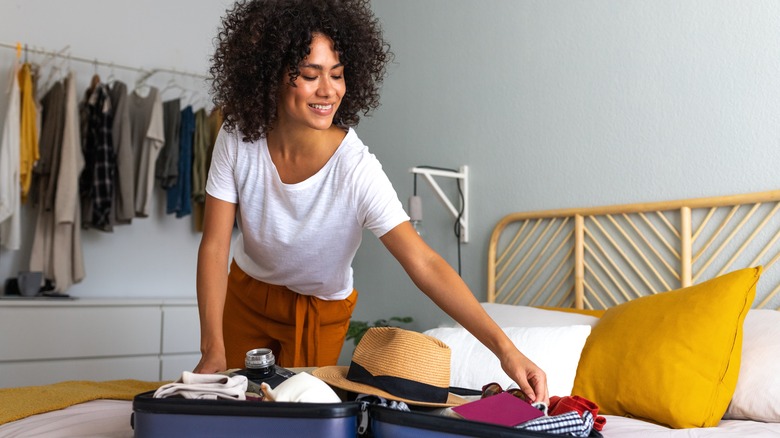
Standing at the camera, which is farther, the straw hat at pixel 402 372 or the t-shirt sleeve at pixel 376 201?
the t-shirt sleeve at pixel 376 201

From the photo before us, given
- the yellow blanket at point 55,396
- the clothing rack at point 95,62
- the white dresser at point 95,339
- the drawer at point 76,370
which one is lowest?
the drawer at point 76,370

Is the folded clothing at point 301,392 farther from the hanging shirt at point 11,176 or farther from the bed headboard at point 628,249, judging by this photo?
the hanging shirt at point 11,176

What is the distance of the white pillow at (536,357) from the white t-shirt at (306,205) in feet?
1.66

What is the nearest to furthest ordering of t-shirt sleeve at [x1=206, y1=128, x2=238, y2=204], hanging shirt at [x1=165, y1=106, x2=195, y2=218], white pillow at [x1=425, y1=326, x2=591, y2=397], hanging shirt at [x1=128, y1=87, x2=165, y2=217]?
t-shirt sleeve at [x1=206, y1=128, x2=238, y2=204] → white pillow at [x1=425, y1=326, x2=591, y2=397] → hanging shirt at [x1=128, y1=87, x2=165, y2=217] → hanging shirt at [x1=165, y1=106, x2=195, y2=218]

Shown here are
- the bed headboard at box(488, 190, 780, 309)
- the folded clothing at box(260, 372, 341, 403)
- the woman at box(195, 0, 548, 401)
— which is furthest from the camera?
the bed headboard at box(488, 190, 780, 309)

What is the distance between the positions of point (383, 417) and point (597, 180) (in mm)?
2057

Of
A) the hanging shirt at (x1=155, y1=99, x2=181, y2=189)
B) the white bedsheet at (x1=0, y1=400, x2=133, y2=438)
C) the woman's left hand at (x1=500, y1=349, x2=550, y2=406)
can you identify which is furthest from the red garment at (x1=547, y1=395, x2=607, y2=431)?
the hanging shirt at (x1=155, y1=99, x2=181, y2=189)

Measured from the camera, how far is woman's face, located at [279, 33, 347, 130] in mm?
1504

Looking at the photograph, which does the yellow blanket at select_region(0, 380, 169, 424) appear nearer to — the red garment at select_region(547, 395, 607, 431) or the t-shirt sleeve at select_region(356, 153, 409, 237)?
the t-shirt sleeve at select_region(356, 153, 409, 237)

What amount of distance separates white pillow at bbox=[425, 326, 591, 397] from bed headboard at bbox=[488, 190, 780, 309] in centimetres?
57

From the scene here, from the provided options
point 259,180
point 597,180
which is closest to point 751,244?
point 597,180

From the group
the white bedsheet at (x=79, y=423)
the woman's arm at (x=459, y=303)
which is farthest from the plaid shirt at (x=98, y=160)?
the woman's arm at (x=459, y=303)

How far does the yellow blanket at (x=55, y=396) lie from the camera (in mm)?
1597

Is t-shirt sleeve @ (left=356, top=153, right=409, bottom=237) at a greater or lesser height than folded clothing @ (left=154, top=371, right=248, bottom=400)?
greater
